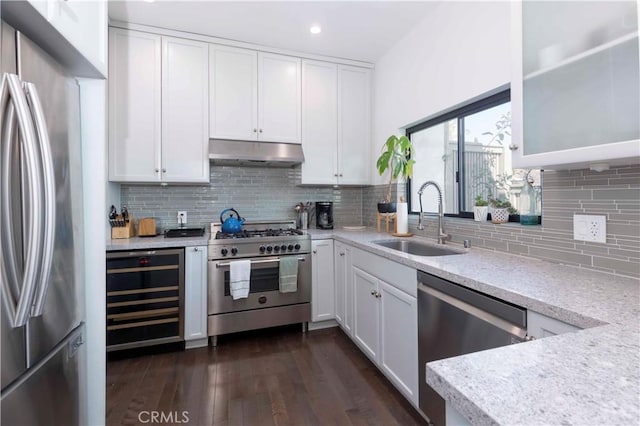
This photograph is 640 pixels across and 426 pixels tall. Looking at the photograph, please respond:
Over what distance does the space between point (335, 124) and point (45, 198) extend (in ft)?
8.44

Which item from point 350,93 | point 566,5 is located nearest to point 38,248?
point 566,5

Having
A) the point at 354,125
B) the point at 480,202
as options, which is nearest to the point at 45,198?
the point at 480,202

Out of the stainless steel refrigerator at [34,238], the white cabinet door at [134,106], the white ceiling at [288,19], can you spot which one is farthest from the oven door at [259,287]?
the white ceiling at [288,19]

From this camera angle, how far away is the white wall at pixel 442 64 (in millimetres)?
1746

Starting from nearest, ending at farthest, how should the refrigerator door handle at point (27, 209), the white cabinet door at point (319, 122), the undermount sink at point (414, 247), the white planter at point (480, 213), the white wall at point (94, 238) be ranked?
the refrigerator door handle at point (27, 209), the white wall at point (94, 238), the white planter at point (480, 213), the undermount sink at point (414, 247), the white cabinet door at point (319, 122)

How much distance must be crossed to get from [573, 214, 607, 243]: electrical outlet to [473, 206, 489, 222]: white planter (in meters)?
0.55

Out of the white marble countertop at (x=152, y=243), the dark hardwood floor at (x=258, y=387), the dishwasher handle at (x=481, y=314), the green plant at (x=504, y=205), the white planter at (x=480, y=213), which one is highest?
the green plant at (x=504, y=205)

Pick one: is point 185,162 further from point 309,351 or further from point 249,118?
point 309,351

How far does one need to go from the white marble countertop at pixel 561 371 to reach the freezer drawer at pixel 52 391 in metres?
1.17

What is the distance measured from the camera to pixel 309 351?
2348mm

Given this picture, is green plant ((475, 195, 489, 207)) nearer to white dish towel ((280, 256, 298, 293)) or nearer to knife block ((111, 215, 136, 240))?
white dish towel ((280, 256, 298, 293))

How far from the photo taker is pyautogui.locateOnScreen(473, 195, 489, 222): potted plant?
6.30 feet

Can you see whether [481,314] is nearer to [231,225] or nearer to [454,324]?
[454,324]

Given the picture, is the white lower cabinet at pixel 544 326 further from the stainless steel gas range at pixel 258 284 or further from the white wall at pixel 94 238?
the stainless steel gas range at pixel 258 284
